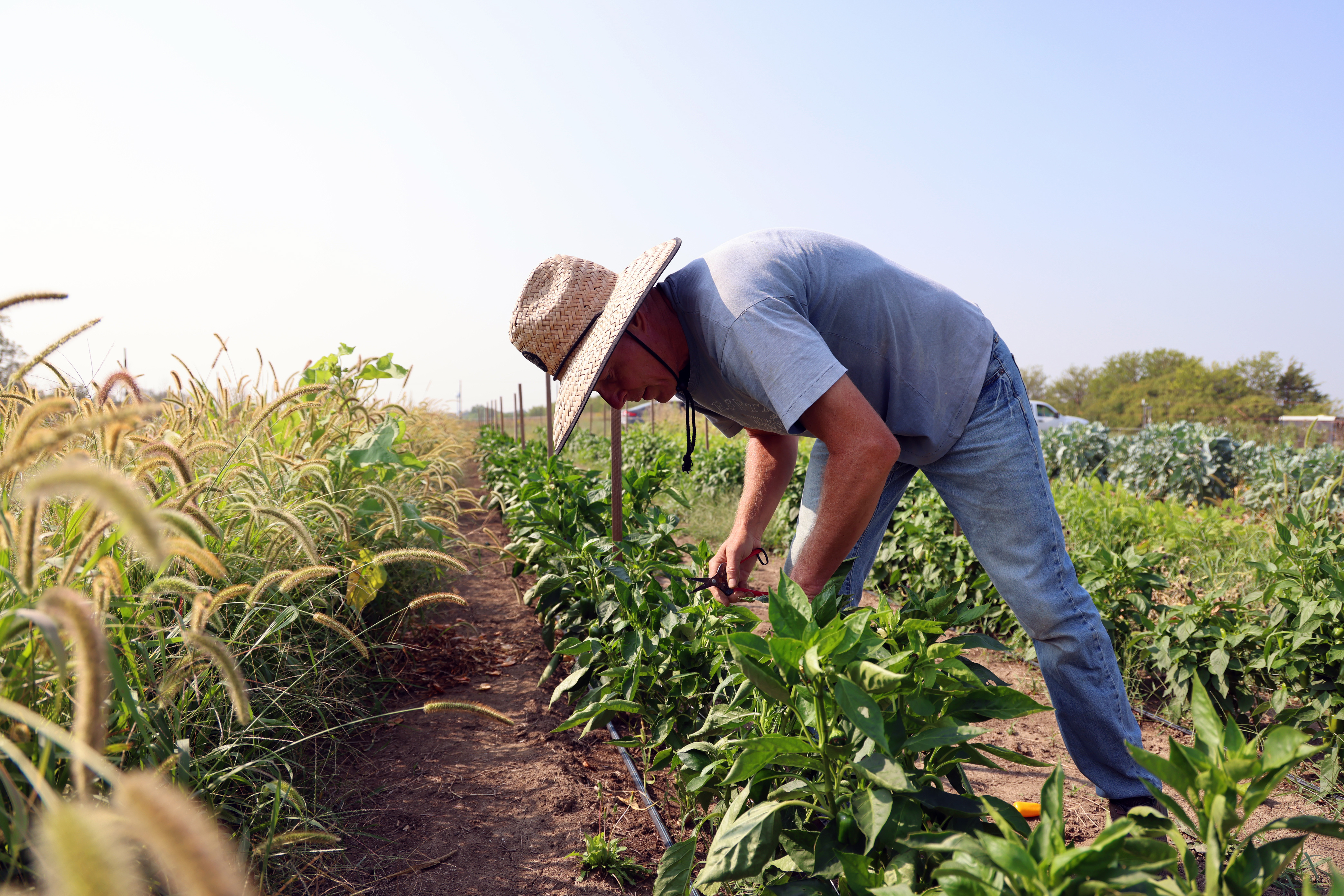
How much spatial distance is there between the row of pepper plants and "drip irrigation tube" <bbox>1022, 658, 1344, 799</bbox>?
0.61 m

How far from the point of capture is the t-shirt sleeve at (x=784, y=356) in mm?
1703

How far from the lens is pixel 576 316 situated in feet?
7.37

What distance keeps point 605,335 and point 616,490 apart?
5.48 ft

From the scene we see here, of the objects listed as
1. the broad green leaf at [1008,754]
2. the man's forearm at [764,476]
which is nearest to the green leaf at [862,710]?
the broad green leaf at [1008,754]

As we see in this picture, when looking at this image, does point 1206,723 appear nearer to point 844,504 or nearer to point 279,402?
point 844,504

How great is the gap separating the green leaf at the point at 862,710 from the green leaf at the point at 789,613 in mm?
179

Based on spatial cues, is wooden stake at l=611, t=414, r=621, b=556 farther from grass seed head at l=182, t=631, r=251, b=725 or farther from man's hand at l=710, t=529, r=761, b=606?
grass seed head at l=182, t=631, r=251, b=725

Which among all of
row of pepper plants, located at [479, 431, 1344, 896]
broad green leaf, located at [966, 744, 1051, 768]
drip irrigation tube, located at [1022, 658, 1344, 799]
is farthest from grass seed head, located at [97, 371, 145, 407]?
drip irrigation tube, located at [1022, 658, 1344, 799]

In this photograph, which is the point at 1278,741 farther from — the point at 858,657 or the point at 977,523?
the point at 977,523

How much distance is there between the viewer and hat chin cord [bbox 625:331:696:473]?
7.00 feet

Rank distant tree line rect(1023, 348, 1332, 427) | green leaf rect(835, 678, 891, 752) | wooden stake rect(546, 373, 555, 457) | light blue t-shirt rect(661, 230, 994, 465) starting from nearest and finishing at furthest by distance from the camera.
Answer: green leaf rect(835, 678, 891, 752)
light blue t-shirt rect(661, 230, 994, 465)
wooden stake rect(546, 373, 555, 457)
distant tree line rect(1023, 348, 1332, 427)

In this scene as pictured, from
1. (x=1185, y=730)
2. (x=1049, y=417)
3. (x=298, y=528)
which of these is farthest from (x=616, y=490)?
(x=1049, y=417)

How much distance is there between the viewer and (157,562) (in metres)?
0.69

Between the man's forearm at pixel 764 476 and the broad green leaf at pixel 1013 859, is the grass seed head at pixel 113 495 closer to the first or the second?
the broad green leaf at pixel 1013 859
